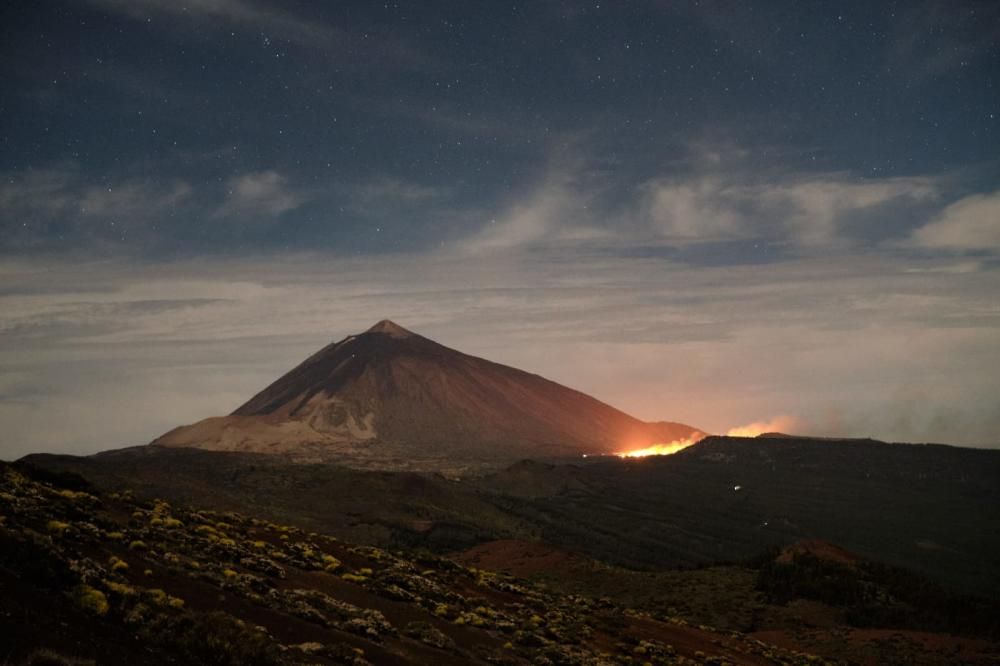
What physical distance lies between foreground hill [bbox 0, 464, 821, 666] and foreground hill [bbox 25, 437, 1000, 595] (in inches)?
1817

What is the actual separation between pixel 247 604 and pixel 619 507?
133m

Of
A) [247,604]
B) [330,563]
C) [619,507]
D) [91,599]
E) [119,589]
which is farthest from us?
[619,507]

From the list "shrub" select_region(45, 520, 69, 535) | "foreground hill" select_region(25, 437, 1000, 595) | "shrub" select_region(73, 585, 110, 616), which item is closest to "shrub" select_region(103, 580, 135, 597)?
"shrub" select_region(73, 585, 110, 616)

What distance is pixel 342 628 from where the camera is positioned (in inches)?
826

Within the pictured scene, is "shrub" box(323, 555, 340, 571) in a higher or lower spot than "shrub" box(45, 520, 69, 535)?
lower

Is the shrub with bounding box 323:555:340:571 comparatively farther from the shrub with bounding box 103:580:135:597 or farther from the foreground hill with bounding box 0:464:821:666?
the shrub with bounding box 103:580:135:597

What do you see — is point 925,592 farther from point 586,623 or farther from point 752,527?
point 752,527

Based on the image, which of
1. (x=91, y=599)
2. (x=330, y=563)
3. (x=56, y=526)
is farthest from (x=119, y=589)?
(x=330, y=563)

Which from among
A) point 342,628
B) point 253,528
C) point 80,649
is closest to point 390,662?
point 342,628

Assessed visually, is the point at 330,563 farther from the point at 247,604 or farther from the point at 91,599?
the point at 91,599

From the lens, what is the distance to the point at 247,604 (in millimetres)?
19891

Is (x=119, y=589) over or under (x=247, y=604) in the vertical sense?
over

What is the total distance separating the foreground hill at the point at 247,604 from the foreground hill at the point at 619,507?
46.1 metres

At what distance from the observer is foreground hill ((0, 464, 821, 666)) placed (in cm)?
1420
